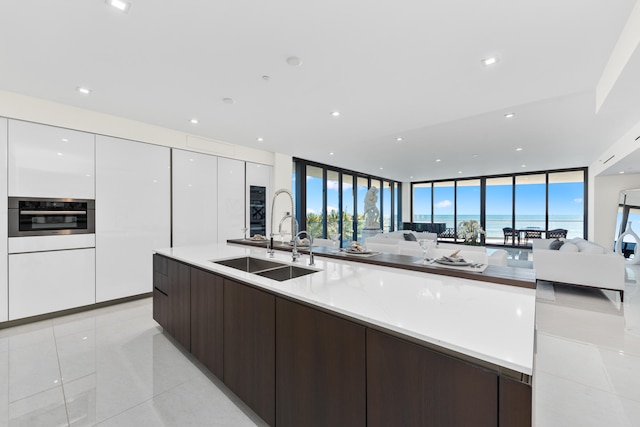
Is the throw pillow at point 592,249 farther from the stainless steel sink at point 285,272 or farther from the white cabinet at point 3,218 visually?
the white cabinet at point 3,218

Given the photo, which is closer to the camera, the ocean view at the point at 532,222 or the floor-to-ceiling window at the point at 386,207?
the ocean view at the point at 532,222

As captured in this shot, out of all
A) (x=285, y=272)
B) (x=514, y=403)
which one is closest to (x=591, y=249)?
(x=285, y=272)

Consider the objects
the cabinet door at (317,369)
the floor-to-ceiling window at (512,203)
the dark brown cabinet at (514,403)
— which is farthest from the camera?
the floor-to-ceiling window at (512,203)

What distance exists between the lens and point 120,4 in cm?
167

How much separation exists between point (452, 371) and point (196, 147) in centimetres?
465

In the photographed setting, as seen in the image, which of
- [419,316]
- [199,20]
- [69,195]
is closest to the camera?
[419,316]

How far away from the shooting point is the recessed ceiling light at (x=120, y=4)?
1651 mm

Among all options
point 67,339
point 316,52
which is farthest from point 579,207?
point 67,339

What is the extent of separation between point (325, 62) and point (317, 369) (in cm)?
226

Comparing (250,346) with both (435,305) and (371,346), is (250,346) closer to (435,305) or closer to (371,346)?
(371,346)

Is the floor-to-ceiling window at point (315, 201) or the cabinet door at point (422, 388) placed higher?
the floor-to-ceiling window at point (315, 201)

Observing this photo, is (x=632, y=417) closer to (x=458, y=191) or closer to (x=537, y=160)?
(x=537, y=160)

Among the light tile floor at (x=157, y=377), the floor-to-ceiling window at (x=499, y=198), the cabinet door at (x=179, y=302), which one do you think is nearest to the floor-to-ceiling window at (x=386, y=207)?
the floor-to-ceiling window at (x=499, y=198)

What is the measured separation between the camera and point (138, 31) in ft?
6.29
